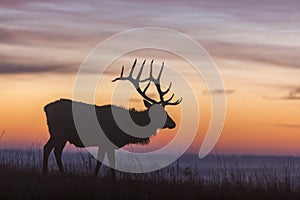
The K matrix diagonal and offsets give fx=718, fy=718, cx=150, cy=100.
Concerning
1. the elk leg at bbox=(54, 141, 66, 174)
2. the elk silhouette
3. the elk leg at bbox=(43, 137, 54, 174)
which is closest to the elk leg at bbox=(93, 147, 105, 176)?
the elk silhouette

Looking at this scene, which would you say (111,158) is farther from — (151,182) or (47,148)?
(151,182)

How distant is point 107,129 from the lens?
1844 cm

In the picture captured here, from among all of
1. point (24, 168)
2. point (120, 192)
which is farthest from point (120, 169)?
point (120, 192)

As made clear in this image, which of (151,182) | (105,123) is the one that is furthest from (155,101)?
(151,182)

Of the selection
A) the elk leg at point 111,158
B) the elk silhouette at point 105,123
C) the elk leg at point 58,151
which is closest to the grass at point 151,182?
the elk leg at point 111,158

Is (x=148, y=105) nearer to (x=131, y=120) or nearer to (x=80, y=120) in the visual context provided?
(x=131, y=120)

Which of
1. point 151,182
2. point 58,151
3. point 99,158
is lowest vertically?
point 151,182

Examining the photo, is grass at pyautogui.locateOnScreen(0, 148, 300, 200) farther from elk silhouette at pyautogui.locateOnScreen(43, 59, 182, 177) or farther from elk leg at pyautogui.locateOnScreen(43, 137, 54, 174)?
elk silhouette at pyautogui.locateOnScreen(43, 59, 182, 177)

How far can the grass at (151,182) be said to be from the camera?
12.3 meters

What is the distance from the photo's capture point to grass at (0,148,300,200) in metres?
12.3

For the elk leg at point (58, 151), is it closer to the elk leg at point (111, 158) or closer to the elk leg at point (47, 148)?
the elk leg at point (47, 148)

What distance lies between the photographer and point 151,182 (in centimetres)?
1349

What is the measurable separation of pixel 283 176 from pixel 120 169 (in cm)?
352

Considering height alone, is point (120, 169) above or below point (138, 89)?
below
